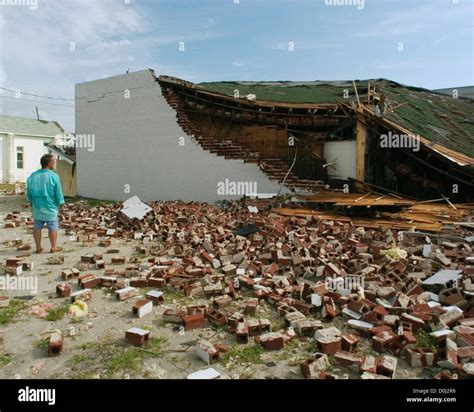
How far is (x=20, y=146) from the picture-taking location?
94.1 ft

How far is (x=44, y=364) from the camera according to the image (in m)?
3.22

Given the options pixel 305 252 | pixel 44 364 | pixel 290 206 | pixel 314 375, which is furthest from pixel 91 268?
pixel 290 206

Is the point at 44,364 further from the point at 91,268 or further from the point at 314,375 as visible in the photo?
the point at 91,268

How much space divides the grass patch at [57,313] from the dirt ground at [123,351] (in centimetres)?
6

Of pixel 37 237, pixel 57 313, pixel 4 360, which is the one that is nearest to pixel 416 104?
pixel 37 237

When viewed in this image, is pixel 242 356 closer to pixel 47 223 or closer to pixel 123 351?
pixel 123 351

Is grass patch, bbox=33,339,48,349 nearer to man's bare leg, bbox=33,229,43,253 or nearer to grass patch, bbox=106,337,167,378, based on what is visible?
grass patch, bbox=106,337,167,378

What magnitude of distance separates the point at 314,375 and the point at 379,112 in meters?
9.23

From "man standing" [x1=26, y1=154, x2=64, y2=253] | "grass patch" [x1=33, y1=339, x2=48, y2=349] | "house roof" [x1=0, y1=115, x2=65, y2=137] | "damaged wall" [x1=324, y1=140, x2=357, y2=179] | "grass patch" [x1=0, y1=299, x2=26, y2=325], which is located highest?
"house roof" [x1=0, y1=115, x2=65, y2=137]

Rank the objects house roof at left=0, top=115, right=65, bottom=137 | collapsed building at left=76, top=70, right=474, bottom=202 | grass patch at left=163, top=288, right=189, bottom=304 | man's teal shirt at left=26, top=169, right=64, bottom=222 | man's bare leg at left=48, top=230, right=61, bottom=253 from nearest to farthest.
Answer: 1. grass patch at left=163, top=288, right=189, bottom=304
2. man's teal shirt at left=26, top=169, right=64, bottom=222
3. man's bare leg at left=48, top=230, right=61, bottom=253
4. collapsed building at left=76, top=70, right=474, bottom=202
5. house roof at left=0, top=115, right=65, bottom=137

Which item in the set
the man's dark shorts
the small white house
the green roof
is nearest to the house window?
the small white house

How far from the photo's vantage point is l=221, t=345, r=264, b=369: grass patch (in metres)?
3.25

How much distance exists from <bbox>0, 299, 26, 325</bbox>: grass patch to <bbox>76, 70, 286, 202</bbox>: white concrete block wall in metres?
8.24

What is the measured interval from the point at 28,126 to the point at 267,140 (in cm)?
2546
